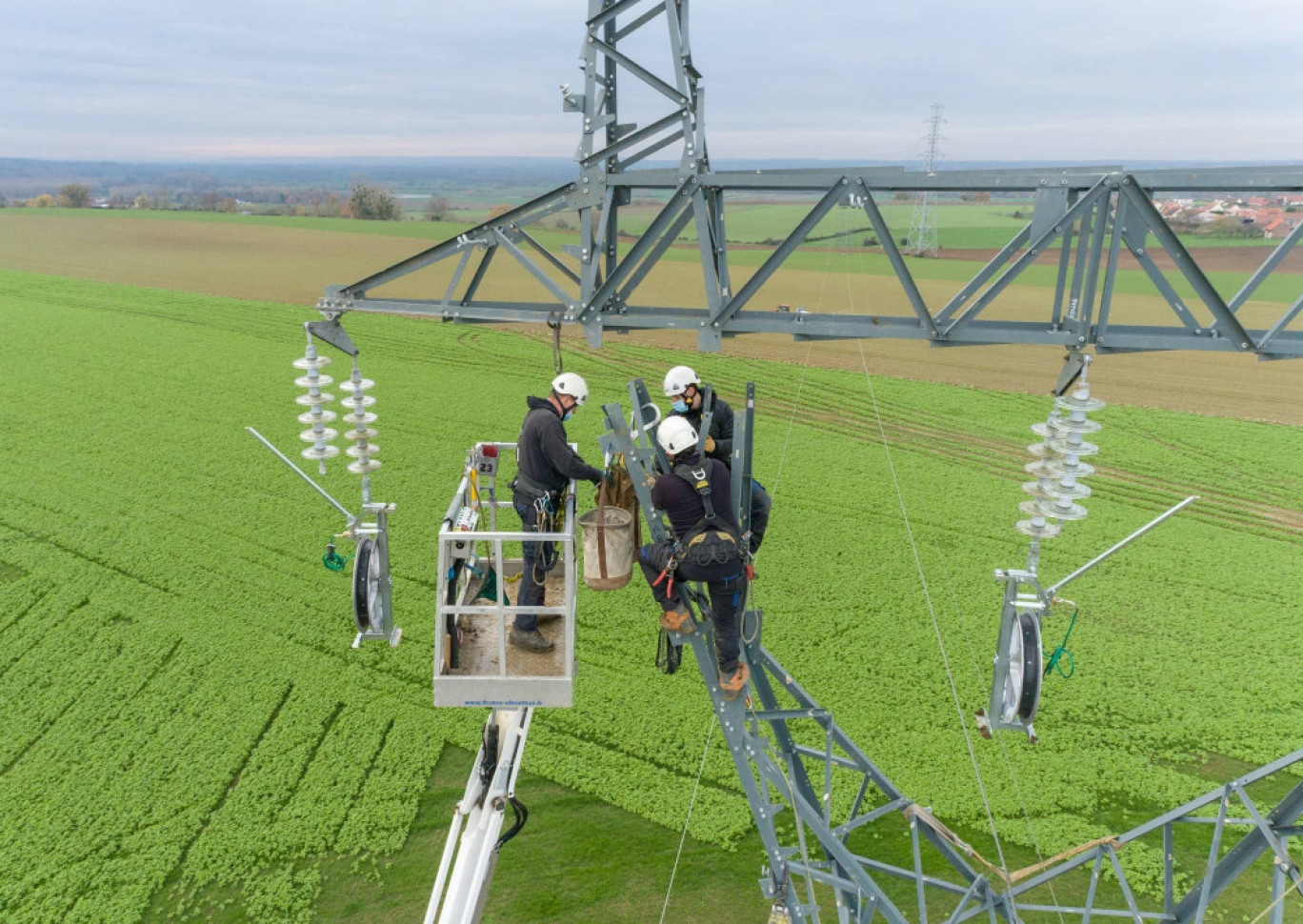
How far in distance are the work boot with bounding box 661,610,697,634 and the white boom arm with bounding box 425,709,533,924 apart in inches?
69.7

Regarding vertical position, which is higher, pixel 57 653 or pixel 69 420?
pixel 69 420

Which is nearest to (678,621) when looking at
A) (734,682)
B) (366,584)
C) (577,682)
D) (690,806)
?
(734,682)

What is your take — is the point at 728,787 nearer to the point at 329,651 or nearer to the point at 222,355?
the point at 329,651

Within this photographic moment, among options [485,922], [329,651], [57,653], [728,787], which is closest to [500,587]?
[485,922]

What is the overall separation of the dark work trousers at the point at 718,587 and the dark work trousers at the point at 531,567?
1204 millimetres

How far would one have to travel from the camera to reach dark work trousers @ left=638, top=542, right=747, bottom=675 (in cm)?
701

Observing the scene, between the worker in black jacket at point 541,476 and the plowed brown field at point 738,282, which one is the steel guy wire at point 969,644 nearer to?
the worker in black jacket at point 541,476

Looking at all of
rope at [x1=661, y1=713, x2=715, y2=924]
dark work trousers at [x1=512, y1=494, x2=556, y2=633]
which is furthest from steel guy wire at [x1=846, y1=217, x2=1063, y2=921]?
dark work trousers at [x1=512, y1=494, x2=556, y2=633]

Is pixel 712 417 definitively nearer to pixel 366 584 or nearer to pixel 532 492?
pixel 532 492

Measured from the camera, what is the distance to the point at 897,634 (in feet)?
45.8

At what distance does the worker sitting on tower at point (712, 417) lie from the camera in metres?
8.09

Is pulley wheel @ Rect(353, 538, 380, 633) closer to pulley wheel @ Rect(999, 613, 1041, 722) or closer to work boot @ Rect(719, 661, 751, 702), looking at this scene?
work boot @ Rect(719, 661, 751, 702)

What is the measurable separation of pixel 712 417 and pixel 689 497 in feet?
6.42

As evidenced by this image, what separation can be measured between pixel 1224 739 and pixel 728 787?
23.6 feet
